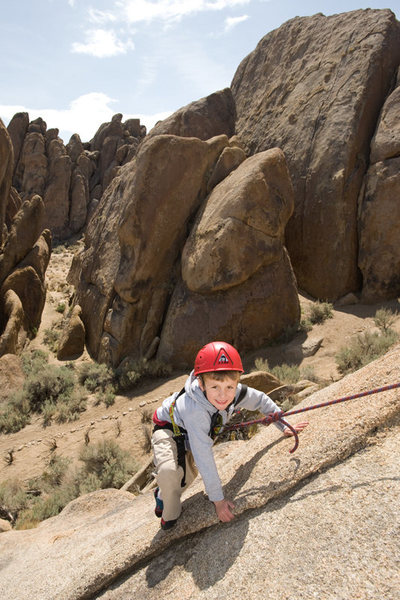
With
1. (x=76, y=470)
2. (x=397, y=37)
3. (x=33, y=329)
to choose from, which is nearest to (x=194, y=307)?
(x=76, y=470)

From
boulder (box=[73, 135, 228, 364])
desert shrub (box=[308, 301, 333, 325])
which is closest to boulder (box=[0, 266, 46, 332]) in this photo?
boulder (box=[73, 135, 228, 364])

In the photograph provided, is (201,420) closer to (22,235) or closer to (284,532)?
(284,532)

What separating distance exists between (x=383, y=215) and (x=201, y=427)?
37.7 ft

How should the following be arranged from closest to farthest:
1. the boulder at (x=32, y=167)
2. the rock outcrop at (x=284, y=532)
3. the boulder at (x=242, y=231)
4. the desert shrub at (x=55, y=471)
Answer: the rock outcrop at (x=284, y=532)
the desert shrub at (x=55, y=471)
the boulder at (x=242, y=231)
the boulder at (x=32, y=167)

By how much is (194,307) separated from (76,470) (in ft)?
17.2

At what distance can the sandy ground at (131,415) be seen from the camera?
7.80 metres

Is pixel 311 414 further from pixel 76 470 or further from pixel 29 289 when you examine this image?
pixel 29 289

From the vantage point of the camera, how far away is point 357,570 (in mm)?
1713

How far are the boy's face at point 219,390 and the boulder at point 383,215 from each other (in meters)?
10.8

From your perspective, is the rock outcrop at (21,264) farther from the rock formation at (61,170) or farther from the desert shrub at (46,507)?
the rock formation at (61,170)

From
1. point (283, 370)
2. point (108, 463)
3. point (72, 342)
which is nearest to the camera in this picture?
point (108, 463)

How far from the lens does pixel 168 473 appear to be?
2.59 m

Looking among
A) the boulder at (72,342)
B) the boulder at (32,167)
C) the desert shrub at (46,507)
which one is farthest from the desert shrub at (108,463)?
the boulder at (32,167)

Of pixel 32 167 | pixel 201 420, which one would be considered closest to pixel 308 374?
pixel 201 420
